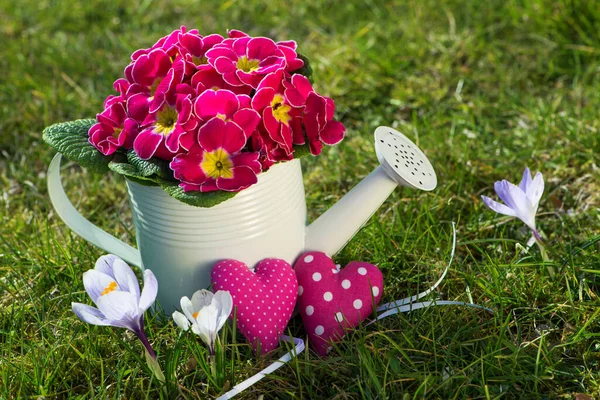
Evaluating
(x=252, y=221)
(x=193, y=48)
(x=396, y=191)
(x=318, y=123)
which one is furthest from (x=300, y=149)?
(x=396, y=191)

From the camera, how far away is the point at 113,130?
4.77 feet

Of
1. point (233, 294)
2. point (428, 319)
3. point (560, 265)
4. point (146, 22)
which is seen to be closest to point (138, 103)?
point (233, 294)

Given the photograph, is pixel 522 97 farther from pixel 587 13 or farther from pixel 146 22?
pixel 146 22

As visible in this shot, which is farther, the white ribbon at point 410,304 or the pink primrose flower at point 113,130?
the white ribbon at point 410,304

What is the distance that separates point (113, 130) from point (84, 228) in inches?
Result: 13.0

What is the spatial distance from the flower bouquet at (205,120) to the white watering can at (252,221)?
0.06 meters

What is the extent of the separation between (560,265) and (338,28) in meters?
1.83

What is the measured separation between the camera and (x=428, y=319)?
1.55 m

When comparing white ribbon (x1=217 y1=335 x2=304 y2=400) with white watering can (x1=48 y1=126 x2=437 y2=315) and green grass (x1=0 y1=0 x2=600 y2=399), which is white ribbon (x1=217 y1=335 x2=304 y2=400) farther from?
white watering can (x1=48 y1=126 x2=437 y2=315)

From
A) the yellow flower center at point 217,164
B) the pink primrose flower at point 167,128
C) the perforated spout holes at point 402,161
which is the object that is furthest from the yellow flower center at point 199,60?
the perforated spout holes at point 402,161

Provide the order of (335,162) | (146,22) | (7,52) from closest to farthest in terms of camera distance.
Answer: (335,162) < (7,52) < (146,22)

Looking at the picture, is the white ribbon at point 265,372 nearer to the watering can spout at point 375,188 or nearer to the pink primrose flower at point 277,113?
the watering can spout at point 375,188

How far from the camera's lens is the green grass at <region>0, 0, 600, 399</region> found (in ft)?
4.69

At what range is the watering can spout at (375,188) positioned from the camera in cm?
154
